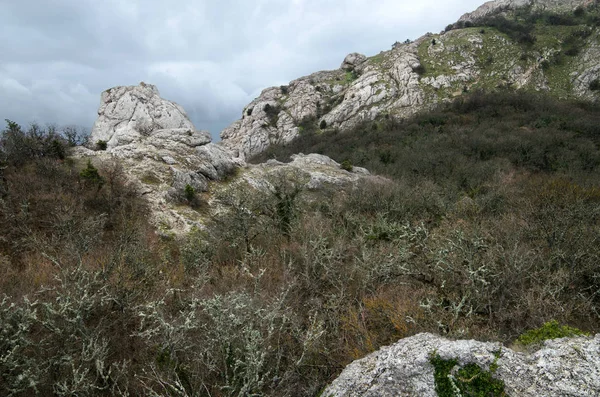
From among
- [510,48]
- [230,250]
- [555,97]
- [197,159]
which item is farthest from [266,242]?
[510,48]

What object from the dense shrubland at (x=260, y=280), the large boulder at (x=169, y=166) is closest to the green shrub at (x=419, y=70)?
the dense shrubland at (x=260, y=280)

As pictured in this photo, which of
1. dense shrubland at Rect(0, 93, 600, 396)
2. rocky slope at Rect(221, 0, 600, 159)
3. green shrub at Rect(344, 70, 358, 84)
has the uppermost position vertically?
green shrub at Rect(344, 70, 358, 84)

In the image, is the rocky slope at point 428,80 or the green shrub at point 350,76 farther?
the green shrub at point 350,76

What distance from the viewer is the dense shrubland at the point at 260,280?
17.4 feet

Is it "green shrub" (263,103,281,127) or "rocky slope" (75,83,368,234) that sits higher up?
"green shrub" (263,103,281,127)

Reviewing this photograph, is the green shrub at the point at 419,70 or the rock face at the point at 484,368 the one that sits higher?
the green shrub at the point at 419,70

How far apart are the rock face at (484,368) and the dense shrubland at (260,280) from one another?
51.7 inches

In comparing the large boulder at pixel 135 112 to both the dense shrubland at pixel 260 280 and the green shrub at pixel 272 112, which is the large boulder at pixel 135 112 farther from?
the green shrub at pixel 272 112

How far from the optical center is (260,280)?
34.6 feet

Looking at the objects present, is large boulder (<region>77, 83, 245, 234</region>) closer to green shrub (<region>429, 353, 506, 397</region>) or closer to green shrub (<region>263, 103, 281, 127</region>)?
green shrub (<region>429, 353, 506, 397</region>)

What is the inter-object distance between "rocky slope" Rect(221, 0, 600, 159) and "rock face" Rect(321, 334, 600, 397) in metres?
62.4

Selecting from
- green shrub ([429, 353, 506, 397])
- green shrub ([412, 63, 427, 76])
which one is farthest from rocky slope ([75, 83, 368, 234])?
green shrub ([412, 63, 427, 76])

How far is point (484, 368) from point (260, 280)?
8.07m

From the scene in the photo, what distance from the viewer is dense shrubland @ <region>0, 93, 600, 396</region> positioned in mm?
5301
